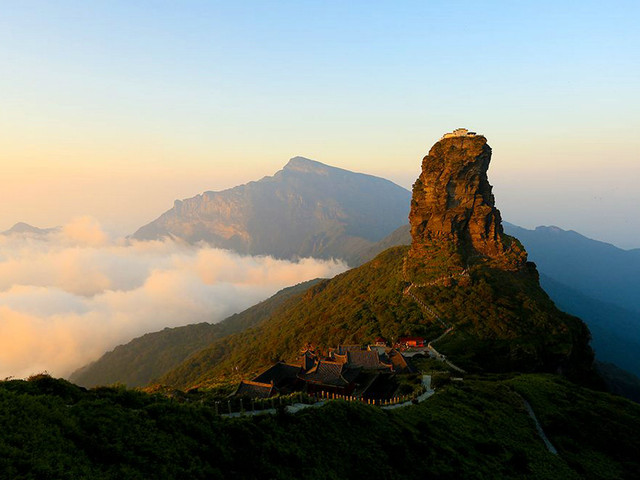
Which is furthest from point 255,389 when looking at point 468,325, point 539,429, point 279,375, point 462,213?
point 462,213

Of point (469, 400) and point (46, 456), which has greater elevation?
point (46, 456)

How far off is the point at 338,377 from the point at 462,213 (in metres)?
82.1

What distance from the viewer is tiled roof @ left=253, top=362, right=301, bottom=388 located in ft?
175

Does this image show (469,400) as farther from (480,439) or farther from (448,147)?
(448,147)

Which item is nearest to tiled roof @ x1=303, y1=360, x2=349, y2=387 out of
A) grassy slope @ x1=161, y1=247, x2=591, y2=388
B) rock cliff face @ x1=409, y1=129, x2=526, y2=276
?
grassy slope @ x1=161, y1=247, x2=591, y2=388

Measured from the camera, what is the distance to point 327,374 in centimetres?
5488

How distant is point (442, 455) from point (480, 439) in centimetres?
779

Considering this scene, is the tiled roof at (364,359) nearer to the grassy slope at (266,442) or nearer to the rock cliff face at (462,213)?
the grassy slope at (266,442)

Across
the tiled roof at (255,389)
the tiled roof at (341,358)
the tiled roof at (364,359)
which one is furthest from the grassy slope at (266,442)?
the tiled roof at (341,358)

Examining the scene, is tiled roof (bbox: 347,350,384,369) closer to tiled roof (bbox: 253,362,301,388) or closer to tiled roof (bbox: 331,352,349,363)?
tiled roof (bbox: 331,352,349,363)

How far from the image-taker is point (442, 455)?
1065 inches

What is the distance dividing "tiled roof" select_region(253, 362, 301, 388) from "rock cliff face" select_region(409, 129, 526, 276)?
7226 cm

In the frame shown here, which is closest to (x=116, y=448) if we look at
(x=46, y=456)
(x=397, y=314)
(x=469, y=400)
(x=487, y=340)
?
(x=46, y=456)

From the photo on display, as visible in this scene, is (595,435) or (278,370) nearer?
(595,435)
